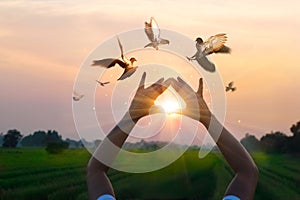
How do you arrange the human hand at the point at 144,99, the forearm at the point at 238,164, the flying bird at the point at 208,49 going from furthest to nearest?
the flying bird at the point at 208,49
the forearm at the point at 238,164
the human hand at the point at 144,99

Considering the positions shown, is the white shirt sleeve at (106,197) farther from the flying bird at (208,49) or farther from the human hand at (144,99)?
the flying bird at (208,49)

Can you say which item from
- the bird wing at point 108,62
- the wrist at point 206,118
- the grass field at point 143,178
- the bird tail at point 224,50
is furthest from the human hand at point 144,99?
the grass field at point 143,178

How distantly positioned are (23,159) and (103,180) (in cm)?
2648

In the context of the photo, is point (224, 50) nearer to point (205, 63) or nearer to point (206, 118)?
point (205, 63)

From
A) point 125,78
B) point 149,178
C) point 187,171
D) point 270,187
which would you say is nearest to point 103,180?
point 125,78

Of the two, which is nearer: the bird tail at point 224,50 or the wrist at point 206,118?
the wrist at point 206,118

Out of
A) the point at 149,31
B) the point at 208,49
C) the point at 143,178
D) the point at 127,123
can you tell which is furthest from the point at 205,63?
the point at 143,178

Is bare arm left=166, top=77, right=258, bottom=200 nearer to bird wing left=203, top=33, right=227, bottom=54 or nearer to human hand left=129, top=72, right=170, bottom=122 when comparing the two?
human hand left=129, top=72, right=170, bottom=122

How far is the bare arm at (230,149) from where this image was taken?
6.08ft

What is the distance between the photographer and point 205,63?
6.77 ft

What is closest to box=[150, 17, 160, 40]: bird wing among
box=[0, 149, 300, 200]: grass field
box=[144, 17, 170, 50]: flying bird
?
box=[144, 17, 170, 50]: flying bird

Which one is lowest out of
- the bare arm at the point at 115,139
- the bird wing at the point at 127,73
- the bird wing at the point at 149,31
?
the bare arm at the point at 115,139

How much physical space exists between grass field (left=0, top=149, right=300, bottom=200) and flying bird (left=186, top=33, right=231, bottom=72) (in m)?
14.6

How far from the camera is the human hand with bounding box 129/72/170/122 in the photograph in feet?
6.01
